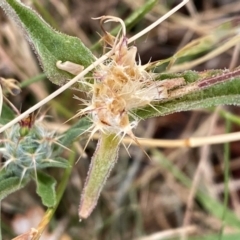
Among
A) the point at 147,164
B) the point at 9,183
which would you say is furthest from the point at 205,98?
the point at 147,164

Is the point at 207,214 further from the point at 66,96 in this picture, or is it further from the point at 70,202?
the point at 66,96

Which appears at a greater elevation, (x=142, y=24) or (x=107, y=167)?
(x=107, y=167)

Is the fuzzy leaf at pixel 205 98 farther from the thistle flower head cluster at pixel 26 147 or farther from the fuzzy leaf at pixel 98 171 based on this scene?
the thistle flower head cluster at pixel 26 147

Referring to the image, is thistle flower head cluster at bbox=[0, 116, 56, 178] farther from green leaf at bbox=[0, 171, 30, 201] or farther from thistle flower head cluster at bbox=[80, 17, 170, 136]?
thistle flower head cluster at bbox=[80, 17, 170, 136]

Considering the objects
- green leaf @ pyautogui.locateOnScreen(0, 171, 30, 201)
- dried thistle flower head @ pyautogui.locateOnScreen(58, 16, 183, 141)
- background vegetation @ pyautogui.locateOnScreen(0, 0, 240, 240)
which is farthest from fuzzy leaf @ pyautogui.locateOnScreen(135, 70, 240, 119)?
background vegetation @ pyautogui.locateOnScreen(0, 0, 240, 240)

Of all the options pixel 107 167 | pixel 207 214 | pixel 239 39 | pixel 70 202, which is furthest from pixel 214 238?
pixel 107 167

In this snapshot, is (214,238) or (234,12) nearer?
(214,238)
